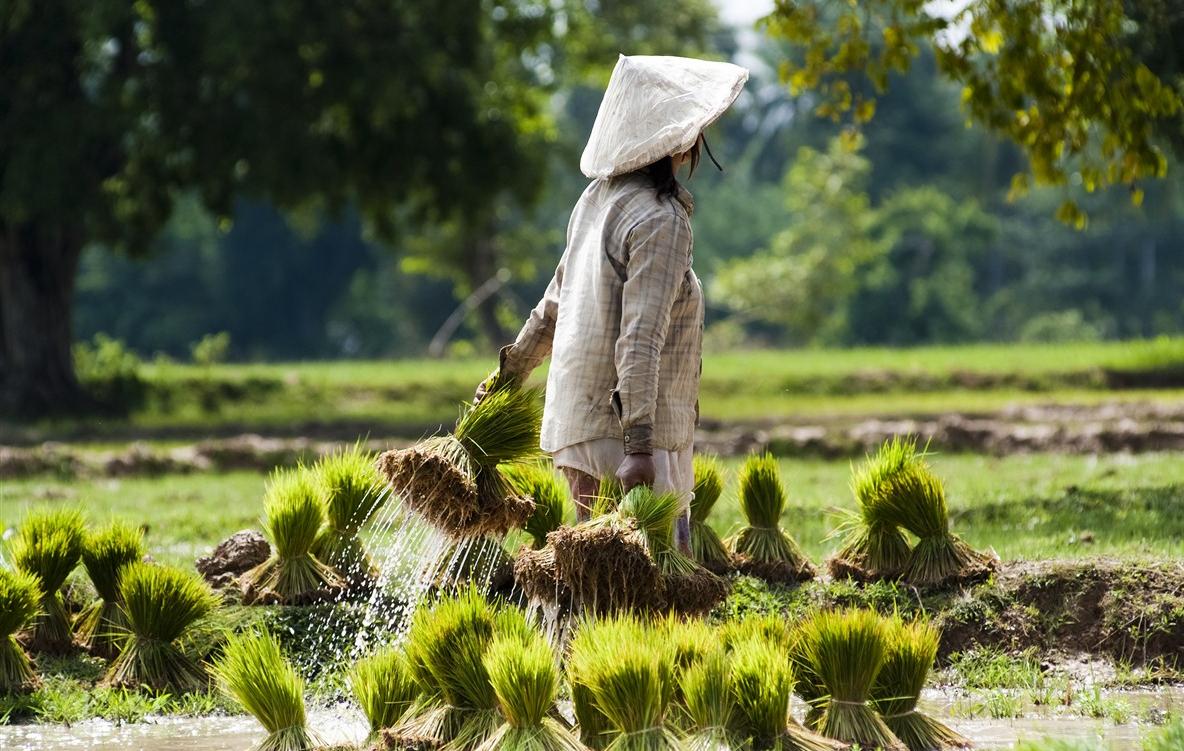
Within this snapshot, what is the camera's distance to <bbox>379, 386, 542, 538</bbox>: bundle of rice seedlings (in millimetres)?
5715

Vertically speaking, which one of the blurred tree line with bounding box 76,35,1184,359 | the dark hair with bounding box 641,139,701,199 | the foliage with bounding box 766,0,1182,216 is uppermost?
the foliage with bounding box 766,0,1182,216

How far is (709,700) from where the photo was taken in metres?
4.82

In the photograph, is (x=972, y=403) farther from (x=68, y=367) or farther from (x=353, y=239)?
(x=353, y=239)

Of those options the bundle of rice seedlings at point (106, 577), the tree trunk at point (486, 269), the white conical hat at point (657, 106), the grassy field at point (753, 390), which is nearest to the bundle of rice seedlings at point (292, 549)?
the bundle of rice seedlings at point (106, 577)

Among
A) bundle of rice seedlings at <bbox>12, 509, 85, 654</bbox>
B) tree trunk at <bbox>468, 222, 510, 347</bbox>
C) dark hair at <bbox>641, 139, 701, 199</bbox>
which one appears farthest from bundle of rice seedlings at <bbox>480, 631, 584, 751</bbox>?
tree trunk at <bbox>468, 222, 510, 347</bbox>

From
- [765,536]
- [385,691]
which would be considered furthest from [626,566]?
[765,536]

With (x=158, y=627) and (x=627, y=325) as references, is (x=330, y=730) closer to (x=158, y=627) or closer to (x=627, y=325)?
(x=158, y=627)

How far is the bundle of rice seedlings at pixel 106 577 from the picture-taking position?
6.78 metres

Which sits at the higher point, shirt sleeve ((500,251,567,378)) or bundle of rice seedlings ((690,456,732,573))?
shirt sleeve ((500,251,567,378))

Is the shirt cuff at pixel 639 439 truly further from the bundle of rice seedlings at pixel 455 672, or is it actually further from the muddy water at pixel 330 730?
the muddy water at pixel 330 730

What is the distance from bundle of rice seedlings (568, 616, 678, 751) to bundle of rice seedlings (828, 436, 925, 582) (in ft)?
7.82

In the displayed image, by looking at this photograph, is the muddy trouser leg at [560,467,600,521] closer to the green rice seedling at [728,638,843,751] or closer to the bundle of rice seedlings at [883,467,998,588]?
the green rice seedling at [728,638,843,751]

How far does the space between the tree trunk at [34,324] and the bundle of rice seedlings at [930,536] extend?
52.2 feet

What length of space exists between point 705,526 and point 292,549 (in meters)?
1.87
